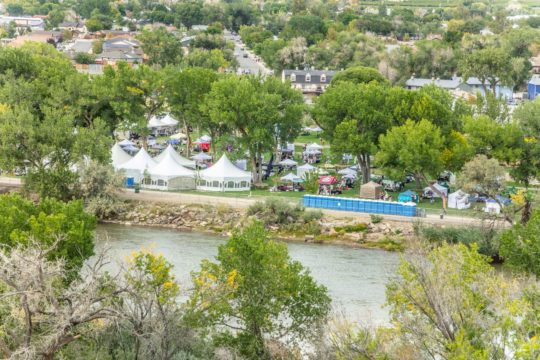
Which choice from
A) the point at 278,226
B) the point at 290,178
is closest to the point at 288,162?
the point at 290,178

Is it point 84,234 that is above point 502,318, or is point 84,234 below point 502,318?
below

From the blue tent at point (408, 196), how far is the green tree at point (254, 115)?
728 centimetres

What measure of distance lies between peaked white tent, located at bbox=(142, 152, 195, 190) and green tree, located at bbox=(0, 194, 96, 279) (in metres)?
17.0

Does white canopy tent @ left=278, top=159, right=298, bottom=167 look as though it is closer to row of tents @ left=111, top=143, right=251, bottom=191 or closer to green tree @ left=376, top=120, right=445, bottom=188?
row of tents @ left=111, top=143, right=251, bottom=191

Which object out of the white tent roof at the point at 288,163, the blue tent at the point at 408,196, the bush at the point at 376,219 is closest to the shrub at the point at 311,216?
the bush at the point at 376,219

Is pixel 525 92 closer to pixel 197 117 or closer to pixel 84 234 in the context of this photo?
pixel 197 117

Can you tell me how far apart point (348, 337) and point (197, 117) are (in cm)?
3361

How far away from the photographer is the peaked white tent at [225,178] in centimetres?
4638

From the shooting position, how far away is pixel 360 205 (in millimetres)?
42438

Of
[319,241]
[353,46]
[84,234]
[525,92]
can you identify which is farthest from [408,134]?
[353,46]

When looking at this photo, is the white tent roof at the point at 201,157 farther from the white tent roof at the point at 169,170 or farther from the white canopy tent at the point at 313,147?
the white canopy tent at the point at 313,147

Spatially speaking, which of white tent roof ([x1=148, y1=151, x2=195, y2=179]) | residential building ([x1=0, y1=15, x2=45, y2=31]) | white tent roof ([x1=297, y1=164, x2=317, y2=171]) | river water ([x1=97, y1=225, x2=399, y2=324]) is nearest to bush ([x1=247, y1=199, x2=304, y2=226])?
river water ([x1=97, y1=225, x2=399, y2=324])

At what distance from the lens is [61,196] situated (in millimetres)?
43375

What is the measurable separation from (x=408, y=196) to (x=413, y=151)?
196cm
